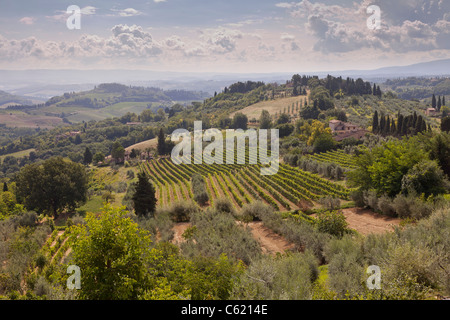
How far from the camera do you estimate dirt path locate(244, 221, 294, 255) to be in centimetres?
1941

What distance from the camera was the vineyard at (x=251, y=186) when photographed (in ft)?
117

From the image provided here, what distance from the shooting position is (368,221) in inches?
923

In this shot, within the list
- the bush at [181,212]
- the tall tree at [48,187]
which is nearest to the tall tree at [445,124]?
the bush at [181,212]

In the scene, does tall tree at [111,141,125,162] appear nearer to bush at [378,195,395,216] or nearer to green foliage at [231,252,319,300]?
bush at [378,195,395,216]

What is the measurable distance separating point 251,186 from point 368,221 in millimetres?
22372

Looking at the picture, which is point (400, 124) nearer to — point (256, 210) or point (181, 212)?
point (256, 210)

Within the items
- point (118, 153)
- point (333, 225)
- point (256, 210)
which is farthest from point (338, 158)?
point (118, 153)

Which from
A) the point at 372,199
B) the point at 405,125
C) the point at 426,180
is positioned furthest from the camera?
the point at 405,125

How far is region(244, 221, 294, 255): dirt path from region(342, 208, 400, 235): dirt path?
5.94m

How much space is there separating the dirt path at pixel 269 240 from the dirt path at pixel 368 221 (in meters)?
5.94
